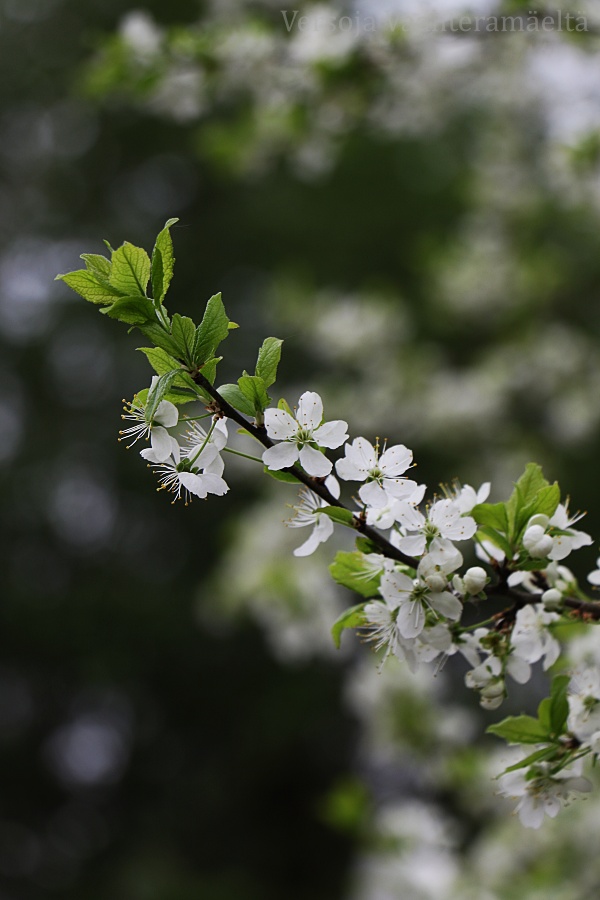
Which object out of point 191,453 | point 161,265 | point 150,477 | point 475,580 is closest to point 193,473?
point 191,453

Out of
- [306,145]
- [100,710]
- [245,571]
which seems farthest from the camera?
[100,710]

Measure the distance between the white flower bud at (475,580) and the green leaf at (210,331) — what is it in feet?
1.27

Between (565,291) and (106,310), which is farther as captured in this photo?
(565,291)

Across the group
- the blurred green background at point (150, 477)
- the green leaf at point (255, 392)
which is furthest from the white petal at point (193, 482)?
the blurred green background at point (150, 477)

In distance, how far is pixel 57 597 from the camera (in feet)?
21.7

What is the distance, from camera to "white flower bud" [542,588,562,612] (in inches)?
43.1

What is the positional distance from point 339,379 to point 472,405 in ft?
2.75

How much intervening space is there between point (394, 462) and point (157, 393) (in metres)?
0.31

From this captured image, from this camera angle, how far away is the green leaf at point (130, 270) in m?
1.00

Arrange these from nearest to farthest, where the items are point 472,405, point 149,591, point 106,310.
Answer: point 106,310
point 472,405
point 149,591

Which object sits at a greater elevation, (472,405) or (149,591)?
(472,405)

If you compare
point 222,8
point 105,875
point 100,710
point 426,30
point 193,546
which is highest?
point 222,8

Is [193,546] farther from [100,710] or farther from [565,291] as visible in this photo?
[565,291]

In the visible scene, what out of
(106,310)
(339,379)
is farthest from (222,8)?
(106,310)
